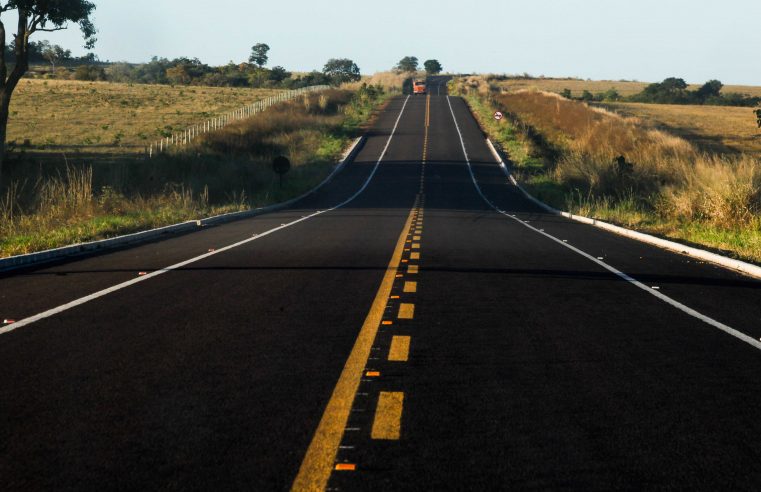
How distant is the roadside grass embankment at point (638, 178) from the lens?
19.7 m

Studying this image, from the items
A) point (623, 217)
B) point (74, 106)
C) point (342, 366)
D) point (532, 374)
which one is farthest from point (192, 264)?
point (74, 106)

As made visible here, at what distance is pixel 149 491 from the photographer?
13.0 ft

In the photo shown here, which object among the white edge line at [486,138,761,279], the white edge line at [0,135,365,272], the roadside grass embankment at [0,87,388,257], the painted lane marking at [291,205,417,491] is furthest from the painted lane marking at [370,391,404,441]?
the roadside grass embankment at [0,87,388,257]

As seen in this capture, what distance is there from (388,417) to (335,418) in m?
0.33

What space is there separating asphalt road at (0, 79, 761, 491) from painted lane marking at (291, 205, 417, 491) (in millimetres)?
18

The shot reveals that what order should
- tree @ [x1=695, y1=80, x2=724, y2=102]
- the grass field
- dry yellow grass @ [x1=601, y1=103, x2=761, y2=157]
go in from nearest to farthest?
dry yellow grass @ [x1=601, y1=103, x2=761, y2=157] < tree @ [x1=695, y1=80, x2=724, y2=102] < the grass field

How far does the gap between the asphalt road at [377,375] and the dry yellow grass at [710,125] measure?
43583 mm

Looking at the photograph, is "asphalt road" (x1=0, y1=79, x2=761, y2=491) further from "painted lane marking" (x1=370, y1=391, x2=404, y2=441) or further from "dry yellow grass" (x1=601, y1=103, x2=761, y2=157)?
"dry yellow grass" (x1=601, y1=103, x2=761, y2=157)

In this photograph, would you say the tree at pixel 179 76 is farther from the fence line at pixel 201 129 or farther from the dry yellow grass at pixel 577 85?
the fence line at pixel 201 129

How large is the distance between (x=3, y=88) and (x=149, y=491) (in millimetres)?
35034

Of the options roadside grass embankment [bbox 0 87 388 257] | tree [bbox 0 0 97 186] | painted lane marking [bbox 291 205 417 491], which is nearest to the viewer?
painted lane marking [bbox 291 205 417 491]

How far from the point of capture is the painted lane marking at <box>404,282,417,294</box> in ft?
33.5

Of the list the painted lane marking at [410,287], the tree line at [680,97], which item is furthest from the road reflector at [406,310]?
the tree line at [680,97]

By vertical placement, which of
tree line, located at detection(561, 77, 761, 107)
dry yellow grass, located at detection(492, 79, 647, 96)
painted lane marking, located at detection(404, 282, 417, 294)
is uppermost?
dry yellow grass, located at detection(492, 79, 647, 96)
